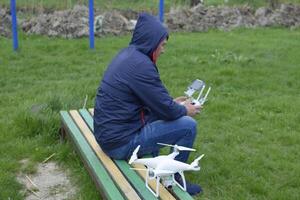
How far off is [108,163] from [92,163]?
142mm

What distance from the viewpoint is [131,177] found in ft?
12.9

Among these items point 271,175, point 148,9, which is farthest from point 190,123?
point 148,9

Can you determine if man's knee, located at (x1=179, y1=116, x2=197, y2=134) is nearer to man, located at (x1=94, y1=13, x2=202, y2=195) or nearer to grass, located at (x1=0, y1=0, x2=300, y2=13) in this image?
man, located at (x1=94, y1=13, x2=202, y2=195)

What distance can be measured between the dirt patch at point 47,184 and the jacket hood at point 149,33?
1.37 metres

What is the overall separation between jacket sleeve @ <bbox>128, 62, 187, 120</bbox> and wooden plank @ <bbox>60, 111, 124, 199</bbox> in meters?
0.64

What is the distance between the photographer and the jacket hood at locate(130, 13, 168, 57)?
3994mm

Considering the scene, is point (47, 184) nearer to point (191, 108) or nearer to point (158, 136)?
point (158, 136)

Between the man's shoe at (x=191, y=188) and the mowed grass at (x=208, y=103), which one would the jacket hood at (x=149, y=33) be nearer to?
the man's shoe at (x=191, y=188)

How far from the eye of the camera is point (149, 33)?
13.1ft

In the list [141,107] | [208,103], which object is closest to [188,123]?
[141,107]

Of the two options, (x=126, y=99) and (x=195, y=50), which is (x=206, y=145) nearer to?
(x=126, y=99)

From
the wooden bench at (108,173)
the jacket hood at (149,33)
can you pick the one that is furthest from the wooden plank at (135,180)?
the jacket hood at (149,33)

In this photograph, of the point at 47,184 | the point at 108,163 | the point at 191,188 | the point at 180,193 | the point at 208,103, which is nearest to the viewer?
the point at 180,193

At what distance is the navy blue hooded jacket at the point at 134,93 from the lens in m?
4.01
